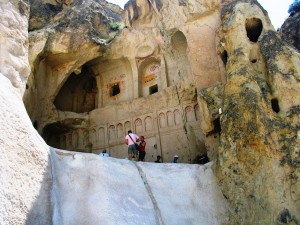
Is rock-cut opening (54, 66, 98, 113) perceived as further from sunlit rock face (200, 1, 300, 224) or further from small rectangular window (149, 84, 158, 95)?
sunlit rock face (200, 1, 300, 224)

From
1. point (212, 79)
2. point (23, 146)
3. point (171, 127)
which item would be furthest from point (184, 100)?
point (23, 146)

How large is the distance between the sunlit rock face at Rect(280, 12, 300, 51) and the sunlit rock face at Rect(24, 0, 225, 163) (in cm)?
450

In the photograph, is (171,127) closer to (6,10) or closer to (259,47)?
(259,47)

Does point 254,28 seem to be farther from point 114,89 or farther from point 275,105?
point 114,89

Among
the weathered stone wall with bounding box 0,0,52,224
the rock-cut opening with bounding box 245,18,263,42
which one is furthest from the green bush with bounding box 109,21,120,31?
the weathered stone wall with bounding box 0,0,52,224

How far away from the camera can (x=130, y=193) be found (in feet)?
21.6

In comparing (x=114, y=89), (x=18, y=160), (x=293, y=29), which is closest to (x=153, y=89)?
(x=114, y=89)

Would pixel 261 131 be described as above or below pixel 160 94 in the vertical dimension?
below

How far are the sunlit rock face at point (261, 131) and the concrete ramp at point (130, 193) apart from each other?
1.70ft

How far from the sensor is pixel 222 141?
7824 mm

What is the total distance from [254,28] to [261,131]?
156 inches

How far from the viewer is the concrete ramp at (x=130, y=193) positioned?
5.89m

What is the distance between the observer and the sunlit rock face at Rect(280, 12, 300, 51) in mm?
13970

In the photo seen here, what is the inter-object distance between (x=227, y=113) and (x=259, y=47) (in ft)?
7.67
